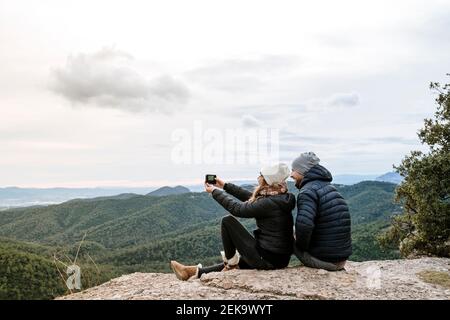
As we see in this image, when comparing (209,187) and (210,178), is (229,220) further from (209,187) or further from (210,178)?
(210,178)

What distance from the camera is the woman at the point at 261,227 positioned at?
286 inches

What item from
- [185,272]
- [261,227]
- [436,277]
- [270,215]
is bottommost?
[436,277]

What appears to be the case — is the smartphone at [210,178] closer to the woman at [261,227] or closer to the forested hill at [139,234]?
the woman at [261,227]

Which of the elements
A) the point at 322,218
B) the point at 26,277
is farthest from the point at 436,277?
the point at 26,277

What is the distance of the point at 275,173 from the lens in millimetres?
7215

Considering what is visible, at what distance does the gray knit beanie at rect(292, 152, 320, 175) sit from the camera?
767 centimetres

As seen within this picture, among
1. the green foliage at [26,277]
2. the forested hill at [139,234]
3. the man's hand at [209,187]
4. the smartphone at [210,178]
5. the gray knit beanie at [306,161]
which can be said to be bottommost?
the forested hill at [139,234]

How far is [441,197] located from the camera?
1494 cm

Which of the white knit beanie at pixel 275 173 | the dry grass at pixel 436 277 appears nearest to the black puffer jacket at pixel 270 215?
the white knit beanie at pixel 275 173

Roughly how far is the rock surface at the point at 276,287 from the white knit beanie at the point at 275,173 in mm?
1801

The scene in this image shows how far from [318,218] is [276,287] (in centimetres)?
141
